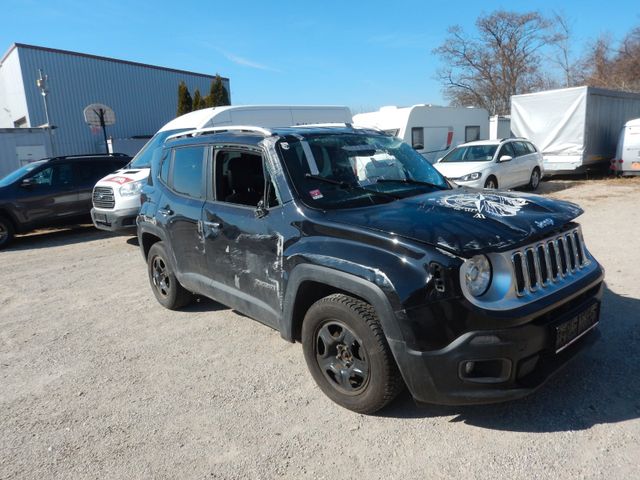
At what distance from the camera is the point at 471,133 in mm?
18250

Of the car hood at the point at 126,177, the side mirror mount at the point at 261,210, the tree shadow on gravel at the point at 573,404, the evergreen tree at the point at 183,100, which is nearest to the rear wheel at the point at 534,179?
the car hood at the point at 126,177

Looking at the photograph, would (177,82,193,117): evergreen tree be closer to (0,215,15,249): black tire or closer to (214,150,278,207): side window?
(0,215,15,249): black tire

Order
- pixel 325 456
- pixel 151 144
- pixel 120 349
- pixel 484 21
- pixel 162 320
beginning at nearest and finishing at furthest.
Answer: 1. pixel 325 456
2. pixel 120 349
3. pixel 162 320
4. pixel 151 144
5. pixel 484 21

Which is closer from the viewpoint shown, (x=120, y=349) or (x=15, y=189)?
(x=120, y=349)

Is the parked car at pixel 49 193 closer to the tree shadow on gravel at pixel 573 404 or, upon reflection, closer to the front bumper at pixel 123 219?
the front bumper at pixel 123 219

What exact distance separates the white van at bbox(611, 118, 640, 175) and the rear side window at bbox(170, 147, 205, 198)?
15.4 m

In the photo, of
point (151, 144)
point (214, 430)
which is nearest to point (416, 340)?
point (214, 430)

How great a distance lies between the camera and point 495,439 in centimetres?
274

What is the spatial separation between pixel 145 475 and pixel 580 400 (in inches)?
106

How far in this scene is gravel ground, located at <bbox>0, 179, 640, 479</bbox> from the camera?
2633mm

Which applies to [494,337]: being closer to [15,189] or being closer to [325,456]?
[325,456]

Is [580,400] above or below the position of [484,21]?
below

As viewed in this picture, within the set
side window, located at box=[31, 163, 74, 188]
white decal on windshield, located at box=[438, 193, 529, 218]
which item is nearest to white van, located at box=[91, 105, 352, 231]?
side window, located at box=[31, 163, 74, 188]

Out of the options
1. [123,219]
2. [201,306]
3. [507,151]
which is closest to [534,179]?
[507,151]
